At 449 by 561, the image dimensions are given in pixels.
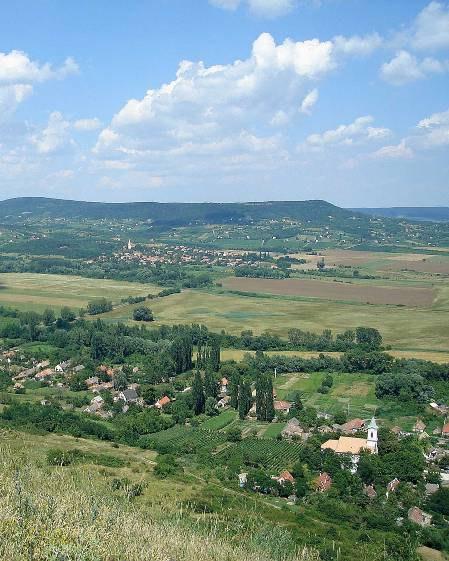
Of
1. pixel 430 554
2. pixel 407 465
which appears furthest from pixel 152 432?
pixel 430 554

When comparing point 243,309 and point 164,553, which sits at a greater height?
point 164,553

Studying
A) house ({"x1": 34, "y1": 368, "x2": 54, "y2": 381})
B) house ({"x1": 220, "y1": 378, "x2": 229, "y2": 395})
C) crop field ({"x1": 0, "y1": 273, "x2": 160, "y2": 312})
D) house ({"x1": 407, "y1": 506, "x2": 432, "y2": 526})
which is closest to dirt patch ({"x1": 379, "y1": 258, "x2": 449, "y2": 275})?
crop field ({"x1": 0, "y1": 273, "x2": 160, "y2": 312})

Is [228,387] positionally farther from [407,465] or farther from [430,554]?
[430,554]

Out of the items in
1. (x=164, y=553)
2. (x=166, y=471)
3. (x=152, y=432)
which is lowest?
(x=152, y=432)

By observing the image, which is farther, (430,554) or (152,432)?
(152,432)

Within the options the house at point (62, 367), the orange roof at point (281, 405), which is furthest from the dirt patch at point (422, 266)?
the house at point (62, 367)

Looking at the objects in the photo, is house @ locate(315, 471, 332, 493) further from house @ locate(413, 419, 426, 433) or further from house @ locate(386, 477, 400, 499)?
house @ locate(413, 419, 426, 433)

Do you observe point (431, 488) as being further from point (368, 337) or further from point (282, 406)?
point (368, 337)
